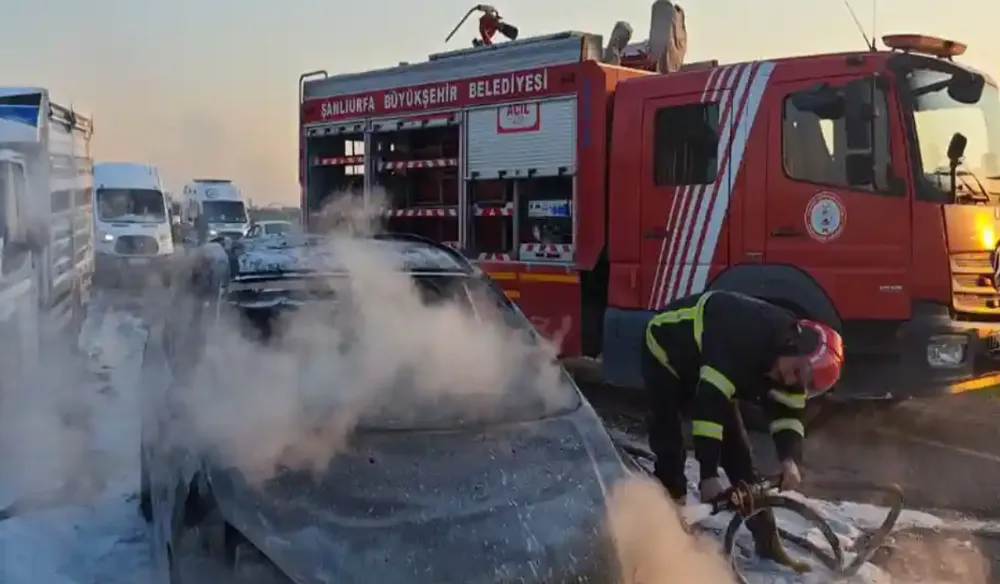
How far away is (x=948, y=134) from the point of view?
23.9ft

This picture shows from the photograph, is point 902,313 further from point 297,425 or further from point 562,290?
point 297,425

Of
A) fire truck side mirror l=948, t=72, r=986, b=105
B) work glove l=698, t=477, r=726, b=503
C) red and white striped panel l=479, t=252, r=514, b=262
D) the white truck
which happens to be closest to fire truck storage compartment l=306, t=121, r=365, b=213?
red and white striped panel l=479, t=252, r=514, b=262

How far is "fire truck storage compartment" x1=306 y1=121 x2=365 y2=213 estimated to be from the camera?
11.0 metres

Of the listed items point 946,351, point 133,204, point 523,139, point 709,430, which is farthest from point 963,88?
point 133,204

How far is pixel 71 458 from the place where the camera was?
269 inches

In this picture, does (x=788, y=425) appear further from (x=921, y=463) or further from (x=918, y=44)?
(x=918, y=44)

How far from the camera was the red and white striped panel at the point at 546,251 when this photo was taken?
8859 millimetres

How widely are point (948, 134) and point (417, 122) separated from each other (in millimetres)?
4852

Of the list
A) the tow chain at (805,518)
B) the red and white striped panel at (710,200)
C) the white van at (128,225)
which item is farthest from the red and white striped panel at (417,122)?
the white van at (128,225)

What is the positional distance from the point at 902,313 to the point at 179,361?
4826 mm

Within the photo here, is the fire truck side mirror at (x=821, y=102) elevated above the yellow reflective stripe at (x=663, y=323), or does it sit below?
above

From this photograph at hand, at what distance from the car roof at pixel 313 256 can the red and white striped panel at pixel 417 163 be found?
470cm

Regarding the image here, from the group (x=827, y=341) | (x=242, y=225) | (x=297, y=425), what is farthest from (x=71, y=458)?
(x=242, y=225)

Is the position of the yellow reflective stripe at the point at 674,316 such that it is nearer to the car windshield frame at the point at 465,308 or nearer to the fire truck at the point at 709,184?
the car windshield frame at the point at 465,308
